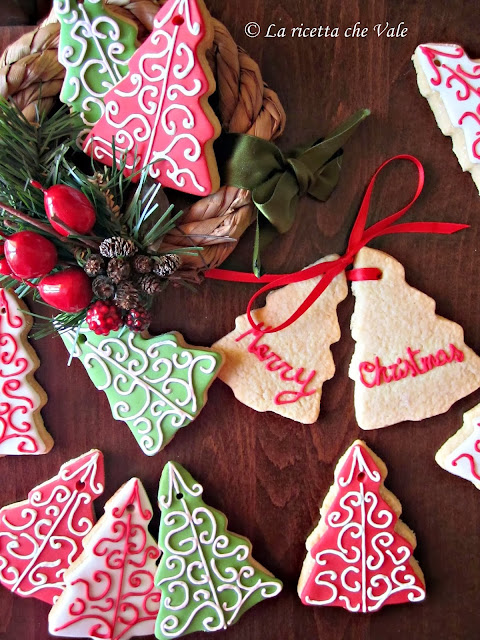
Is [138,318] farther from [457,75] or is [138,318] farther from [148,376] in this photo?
[457,75]

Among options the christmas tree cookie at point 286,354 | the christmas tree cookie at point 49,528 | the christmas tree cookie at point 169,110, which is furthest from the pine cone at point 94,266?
the christmas tree cookie at point 49,528

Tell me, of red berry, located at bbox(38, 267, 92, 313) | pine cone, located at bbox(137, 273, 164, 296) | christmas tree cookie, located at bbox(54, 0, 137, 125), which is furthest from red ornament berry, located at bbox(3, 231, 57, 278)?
christmas tree cookie, located at bbox(54, 0, 137, 125)

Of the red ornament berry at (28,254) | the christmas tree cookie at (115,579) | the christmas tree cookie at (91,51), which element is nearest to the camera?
the red ornament berry at (28,254)

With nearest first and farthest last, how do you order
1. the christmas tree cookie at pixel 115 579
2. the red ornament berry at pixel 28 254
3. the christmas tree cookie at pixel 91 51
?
the red ornament berry at pixel 28 254
the christmas tree cookie at pixel 91 51
the christmas tree cookie at pixel 115 579

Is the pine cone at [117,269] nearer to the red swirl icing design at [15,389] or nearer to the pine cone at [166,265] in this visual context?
the pine cone at [166,265]

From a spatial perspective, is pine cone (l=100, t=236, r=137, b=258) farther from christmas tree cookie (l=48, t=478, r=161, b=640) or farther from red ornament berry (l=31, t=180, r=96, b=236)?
christmas tree cookie (l=48, t=478, r=161, b=640)

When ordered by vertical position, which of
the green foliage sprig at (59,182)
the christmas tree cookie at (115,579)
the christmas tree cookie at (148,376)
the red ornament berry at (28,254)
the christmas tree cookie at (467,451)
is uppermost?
the green foliage sprig at (59,182)
